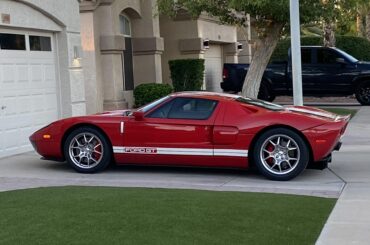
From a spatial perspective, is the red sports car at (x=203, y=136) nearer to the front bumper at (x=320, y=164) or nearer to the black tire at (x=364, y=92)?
the front bumper at (x=320, y=164)

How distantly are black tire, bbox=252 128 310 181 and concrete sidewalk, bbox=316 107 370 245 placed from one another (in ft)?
2.33

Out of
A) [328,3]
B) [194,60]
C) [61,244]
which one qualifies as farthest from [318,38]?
[61,244]

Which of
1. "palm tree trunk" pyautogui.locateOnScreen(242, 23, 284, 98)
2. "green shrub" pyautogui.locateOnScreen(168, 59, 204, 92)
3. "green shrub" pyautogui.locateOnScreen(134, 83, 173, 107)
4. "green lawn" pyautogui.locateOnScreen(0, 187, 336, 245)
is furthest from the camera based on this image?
"green shrub" pyautogui.locateOnScreen(168, 59, 204, 92)

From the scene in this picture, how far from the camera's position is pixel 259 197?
7.26 metres

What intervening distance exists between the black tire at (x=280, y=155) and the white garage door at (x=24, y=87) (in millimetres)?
5142

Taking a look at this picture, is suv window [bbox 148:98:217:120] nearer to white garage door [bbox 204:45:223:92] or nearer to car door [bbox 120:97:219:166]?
car door [bbox 120:97:219:166]

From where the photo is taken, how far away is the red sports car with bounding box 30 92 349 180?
8.48 meters

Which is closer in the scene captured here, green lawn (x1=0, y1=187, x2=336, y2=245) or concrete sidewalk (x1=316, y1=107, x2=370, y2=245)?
green lawn (x1=0, y1=187, x2=336, y2=245)

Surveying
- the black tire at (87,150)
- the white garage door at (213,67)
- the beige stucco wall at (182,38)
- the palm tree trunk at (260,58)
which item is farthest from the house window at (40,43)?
the white garage door at (213,67)

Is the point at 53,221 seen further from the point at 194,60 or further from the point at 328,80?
the point at 328,80

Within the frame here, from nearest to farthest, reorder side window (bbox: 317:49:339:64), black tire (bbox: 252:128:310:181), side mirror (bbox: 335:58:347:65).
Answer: black tire (bbox: 252:128:310:181)
side mirror (bbox: 335:58:347:65)
side window (bbox: 317:49:339:64)

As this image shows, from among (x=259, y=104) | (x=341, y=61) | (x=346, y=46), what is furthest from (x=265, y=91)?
(x=259, y=104)

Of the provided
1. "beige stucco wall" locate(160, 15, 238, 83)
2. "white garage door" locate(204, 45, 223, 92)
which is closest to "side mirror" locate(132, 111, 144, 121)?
"beige stucco wall" locate(160, 15, 238, 83)

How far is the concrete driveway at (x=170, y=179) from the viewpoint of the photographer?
8.12 metres
